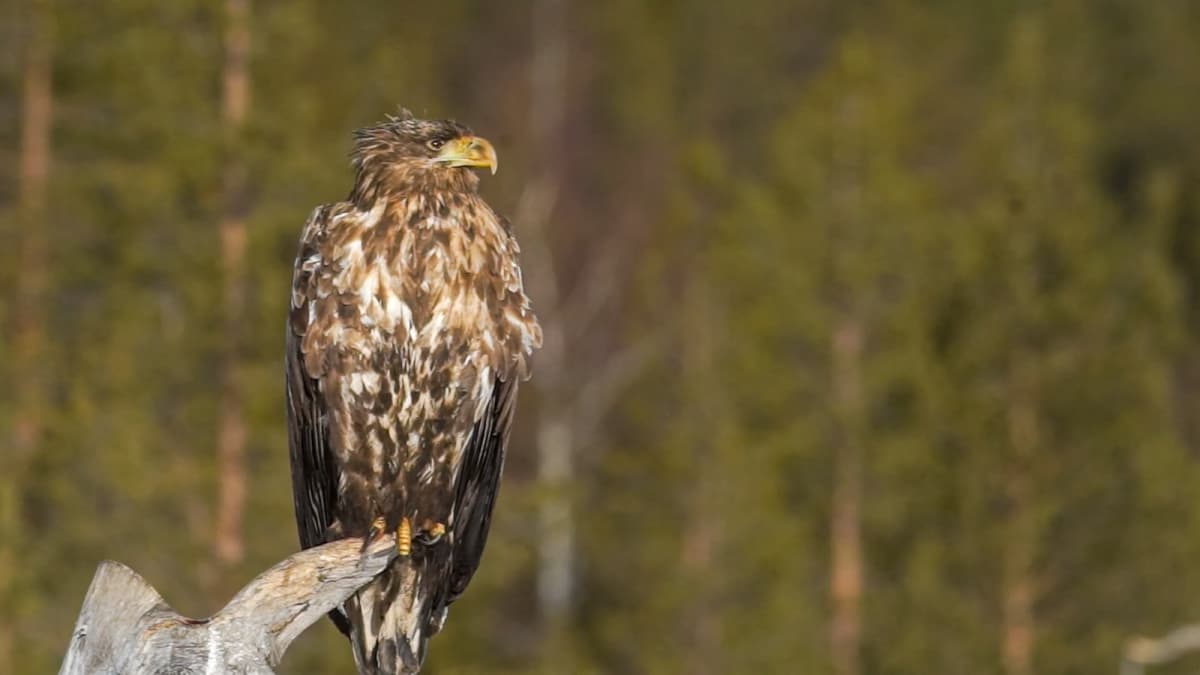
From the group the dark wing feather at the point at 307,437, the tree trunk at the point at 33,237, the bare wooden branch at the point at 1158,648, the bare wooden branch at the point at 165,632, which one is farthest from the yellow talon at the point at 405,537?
the tree trunk at the point at 33,237

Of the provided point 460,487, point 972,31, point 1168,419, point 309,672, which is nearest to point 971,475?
point 1168,419

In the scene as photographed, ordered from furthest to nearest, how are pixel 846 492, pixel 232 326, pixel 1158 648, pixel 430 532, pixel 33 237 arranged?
pixel 846 492
pixel 33 237
pixel 1158 648
pixel 232 326
pixel 430 532

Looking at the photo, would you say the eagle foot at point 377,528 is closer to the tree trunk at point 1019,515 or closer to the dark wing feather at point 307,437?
the dark wing feather at point 307,437

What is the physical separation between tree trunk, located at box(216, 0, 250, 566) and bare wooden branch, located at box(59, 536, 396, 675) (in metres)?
11.1

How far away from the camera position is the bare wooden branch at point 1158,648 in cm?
1833

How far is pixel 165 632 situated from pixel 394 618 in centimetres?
192

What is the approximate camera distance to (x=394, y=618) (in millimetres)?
7113

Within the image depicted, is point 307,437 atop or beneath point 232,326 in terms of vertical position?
atop

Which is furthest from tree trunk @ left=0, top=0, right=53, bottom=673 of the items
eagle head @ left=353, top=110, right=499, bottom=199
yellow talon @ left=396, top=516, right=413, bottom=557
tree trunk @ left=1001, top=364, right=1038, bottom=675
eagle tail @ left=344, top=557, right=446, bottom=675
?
yellow talon @ left=396, top=516, right=413, bottom=557

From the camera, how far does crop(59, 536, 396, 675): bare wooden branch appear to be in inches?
206

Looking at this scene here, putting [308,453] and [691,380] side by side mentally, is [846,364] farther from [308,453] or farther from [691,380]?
[308,453]

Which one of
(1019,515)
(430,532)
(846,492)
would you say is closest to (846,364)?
(846,492)

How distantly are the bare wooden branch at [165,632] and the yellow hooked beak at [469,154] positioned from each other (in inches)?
77.6

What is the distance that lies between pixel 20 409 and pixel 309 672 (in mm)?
4038
